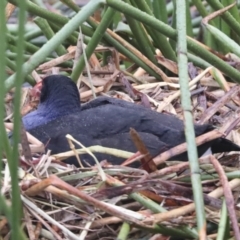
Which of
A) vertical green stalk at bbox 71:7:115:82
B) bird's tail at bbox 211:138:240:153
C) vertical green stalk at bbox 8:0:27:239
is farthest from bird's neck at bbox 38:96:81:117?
vertical green stalk at bbox 8:0:27:239

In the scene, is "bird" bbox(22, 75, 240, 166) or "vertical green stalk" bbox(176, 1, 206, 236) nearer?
"vertical green stalk" bbox(176, 1, 206, 236)

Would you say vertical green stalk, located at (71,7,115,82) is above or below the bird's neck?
above

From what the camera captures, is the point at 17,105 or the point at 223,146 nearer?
the point at 17,105

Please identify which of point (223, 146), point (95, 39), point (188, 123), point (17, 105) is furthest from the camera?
point (95, 39)

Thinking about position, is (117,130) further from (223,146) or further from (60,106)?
(60,106)

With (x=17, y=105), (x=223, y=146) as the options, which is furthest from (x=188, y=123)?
(x=17, y=105)

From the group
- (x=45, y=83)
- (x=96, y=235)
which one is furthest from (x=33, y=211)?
(x=45, y=83)

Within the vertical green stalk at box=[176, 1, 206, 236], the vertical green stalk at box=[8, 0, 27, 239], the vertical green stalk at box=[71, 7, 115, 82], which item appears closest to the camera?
the vertical green stalk at box=[8, 0, 27, 239]

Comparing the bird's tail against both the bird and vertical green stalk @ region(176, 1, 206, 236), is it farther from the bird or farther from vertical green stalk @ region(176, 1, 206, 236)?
vertical green stalk @ region(176, 1, 206, 236)

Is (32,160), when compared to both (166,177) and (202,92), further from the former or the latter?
(202,92)
